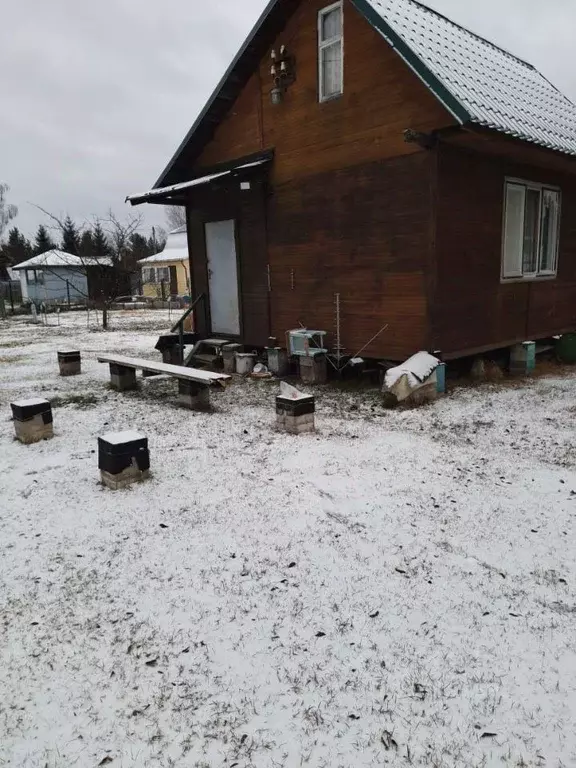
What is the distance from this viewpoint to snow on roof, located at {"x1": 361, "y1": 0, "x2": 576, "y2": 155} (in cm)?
635

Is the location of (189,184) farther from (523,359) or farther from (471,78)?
(523,359)

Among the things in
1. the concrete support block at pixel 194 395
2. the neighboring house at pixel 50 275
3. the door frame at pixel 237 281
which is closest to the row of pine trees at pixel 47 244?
the neighboring house at pixel 50 275

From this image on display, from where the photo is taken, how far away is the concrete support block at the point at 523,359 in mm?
8672

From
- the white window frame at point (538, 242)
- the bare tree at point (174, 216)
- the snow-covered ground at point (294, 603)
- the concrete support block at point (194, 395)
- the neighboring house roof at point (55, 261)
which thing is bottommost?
the snow-covered ground at point (294, 603)

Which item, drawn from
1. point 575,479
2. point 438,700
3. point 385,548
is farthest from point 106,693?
point 575,479

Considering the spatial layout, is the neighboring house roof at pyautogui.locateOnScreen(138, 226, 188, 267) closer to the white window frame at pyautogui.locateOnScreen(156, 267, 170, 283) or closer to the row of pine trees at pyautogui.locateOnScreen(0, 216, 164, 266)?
the white window frame at pyautogui.locateOnScreen(156, 267, 170, 283)

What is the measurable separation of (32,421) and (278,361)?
4436 mm

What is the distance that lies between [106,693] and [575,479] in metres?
3.84

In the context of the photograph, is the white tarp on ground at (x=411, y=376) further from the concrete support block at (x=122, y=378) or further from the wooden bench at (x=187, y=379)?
the concrete support block at (x=122, y=378)

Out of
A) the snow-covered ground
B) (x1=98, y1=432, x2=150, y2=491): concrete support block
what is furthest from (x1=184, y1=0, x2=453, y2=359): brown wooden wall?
(x1=98, y1=432, x2=150, y2=491): concrete support block

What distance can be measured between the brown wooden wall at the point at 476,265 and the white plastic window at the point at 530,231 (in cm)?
18

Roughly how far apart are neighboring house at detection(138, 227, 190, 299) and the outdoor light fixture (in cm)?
2411

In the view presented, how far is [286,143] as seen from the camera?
344 inches

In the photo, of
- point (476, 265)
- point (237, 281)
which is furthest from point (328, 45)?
point (237, 281)
